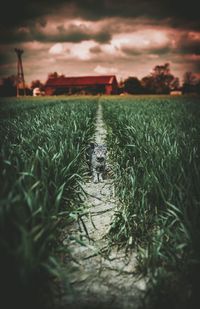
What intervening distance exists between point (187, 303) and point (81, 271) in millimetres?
634

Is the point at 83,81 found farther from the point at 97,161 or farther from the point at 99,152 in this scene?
the point at 97,161

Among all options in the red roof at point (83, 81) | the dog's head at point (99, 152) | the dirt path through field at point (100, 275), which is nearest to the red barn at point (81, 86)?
the red roof at point (83, 81)

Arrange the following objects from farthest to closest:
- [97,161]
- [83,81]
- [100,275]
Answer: [83,81] < [97,161] < [100,275]

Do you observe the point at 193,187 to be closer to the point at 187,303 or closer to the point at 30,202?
the point at 187,303

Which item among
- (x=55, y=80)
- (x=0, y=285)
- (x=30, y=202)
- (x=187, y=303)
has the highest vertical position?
(x=55, y=80)

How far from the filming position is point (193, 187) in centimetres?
188

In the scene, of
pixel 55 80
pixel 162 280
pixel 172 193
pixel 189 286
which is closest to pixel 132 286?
pixel 162 280

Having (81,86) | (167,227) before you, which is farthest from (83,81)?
(167,227)

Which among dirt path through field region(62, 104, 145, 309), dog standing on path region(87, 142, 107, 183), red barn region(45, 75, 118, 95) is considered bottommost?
dirt path through field region(62, 104, 145, 309)

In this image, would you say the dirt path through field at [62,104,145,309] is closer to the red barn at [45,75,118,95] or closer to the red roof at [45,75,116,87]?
the red barn at [45,75,118,95]

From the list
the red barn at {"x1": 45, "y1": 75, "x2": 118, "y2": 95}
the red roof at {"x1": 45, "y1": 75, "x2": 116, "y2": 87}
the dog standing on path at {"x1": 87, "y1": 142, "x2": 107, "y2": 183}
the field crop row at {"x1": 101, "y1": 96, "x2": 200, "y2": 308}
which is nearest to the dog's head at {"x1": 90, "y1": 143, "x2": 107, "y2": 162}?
the dog standing on path at {"x1": 87, "y1": 142, "x2": 107, "y2": 183}

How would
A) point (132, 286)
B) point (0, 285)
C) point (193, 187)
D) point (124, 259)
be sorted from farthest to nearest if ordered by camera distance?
point (193, 187) < point (124, 259) < point (132, 286) < point (0, 285)

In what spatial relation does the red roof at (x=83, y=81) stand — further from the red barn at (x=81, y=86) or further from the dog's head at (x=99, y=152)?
the dog's head at (x=99, y=152)

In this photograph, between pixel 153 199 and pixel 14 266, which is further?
pixel 153 199
